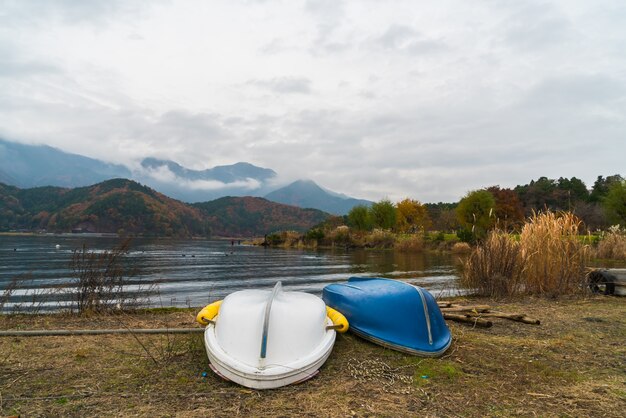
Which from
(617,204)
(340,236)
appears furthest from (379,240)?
(617,204)

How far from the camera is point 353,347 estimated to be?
5051mm

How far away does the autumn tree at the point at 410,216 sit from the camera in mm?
61969

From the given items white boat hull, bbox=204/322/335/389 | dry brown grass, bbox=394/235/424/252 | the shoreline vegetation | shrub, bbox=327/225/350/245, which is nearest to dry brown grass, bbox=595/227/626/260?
the shoreline vegetation

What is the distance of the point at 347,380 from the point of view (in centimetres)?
403

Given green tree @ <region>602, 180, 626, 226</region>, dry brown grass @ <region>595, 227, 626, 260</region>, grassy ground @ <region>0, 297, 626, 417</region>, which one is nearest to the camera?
grassy ground @ <region>0, 297, 626, 417</region>

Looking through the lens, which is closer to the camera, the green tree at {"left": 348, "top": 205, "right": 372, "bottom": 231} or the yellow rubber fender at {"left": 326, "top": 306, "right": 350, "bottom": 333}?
the yellow rubber fender at {"left": 326, "top": 306, "right": 350, "bottom": 333}

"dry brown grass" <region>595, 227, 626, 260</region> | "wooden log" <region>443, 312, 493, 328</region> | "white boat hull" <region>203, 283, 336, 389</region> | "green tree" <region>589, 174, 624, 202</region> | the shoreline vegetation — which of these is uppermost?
"green tree" <region>589, 174, 624, 202</region>

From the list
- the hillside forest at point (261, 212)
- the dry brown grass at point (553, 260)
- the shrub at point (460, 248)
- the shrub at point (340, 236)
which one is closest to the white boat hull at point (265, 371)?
the dry brown grass at point (553, 260)

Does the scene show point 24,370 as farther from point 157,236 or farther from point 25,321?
point 157,236

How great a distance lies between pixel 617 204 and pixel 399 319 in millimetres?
33257

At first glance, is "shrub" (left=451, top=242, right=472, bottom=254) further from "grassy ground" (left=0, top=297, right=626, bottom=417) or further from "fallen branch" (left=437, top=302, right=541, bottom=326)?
"grassy ground" (left=0, top=297, right=626, bottom=417)

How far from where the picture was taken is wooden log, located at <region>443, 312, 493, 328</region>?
6332mm

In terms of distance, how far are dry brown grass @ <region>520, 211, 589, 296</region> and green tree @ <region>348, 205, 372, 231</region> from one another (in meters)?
47.3

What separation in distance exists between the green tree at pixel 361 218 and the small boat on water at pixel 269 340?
52.8 metres
